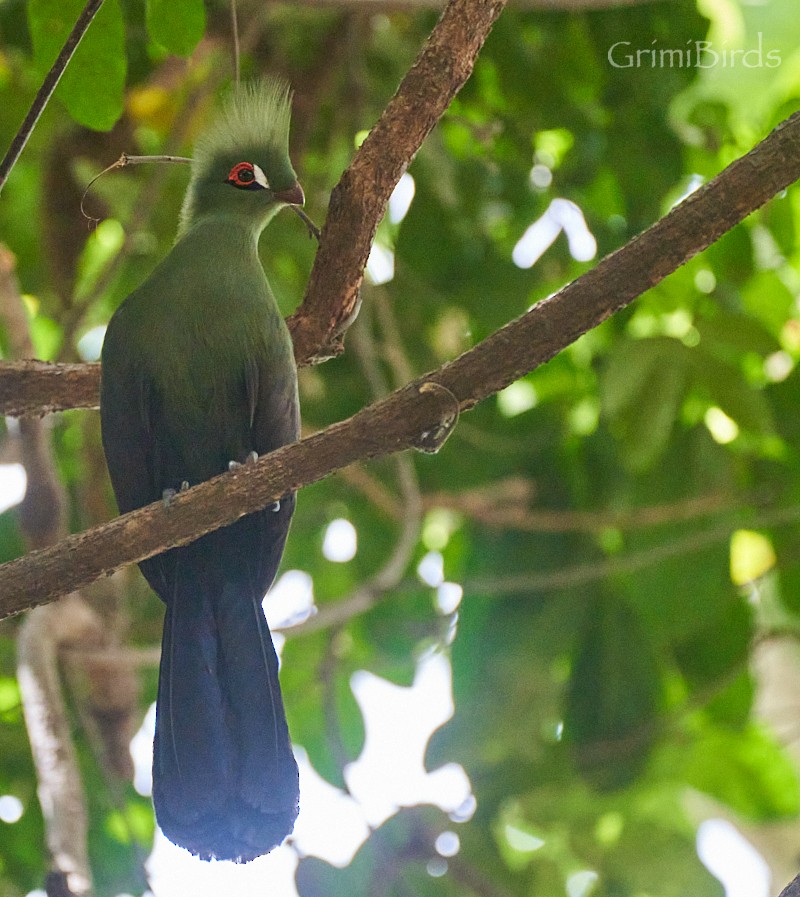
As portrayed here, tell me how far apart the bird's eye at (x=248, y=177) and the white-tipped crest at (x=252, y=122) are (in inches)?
2.0

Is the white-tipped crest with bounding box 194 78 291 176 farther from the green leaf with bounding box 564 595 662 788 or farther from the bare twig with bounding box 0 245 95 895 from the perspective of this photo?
the green leaf with bounding box 564 595 662 788

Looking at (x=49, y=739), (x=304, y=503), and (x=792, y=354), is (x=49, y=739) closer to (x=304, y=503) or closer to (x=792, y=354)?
(x=304, y=503)

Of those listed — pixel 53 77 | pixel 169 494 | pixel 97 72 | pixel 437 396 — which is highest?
pixel 97 72

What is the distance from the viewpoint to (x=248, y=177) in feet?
9.17

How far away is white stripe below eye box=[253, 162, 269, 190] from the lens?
9.13 feet

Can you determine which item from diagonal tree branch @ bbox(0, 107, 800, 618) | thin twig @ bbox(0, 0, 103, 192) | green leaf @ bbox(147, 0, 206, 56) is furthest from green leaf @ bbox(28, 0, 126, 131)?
diagonal tree branch @ bbox(0, 107, 800, 618)

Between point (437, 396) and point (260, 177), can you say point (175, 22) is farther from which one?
point (437, 396)

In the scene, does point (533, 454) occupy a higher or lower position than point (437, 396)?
higher

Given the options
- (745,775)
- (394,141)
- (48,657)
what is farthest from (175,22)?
(745,775)

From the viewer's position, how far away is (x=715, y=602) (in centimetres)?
385

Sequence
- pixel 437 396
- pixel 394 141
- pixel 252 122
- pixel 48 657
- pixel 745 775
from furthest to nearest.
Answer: pixel 745 775, pixel 48 657, pixel 252 122, pixel 394 141, pixel 437 396

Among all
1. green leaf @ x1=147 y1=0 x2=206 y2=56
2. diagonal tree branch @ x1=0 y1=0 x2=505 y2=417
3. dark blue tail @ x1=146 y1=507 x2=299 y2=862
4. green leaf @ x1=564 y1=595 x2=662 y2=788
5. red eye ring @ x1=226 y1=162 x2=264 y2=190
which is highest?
red eye ring @ x1=226 y1=162 x2=264 y2=190

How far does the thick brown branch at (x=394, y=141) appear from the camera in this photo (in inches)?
89.5

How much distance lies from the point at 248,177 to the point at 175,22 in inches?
17.8
